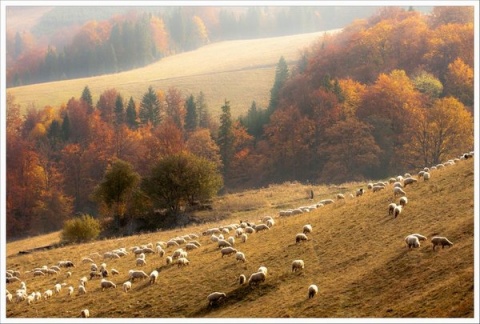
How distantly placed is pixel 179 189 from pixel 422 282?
48010 millimetres

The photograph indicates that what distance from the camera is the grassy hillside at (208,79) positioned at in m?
148

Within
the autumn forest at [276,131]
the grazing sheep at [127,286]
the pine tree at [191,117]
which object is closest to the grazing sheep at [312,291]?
the grazing sheep at [127,286]

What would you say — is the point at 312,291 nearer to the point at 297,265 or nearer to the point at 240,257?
the point at 297,265

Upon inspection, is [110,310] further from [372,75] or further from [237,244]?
[372,75]

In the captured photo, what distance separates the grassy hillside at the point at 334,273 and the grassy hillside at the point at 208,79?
103136mm

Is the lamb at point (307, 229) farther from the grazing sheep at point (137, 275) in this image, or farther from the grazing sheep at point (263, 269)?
the grazing sheep at point (137, 275)

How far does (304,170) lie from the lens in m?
108

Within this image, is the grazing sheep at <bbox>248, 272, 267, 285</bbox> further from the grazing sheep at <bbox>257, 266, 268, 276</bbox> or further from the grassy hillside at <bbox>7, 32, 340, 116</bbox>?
the grassy hillside at <bbox>7, 32, 340, 116</bbox>

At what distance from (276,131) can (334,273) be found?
88.4m

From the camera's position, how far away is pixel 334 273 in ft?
87.6

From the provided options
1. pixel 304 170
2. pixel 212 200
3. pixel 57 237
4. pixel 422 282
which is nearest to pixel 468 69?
pixel 304 170

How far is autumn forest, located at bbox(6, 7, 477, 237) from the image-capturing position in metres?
87.3

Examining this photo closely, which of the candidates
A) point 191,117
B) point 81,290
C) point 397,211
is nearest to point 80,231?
point 81,290

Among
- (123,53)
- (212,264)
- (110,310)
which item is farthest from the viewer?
(123,53)
